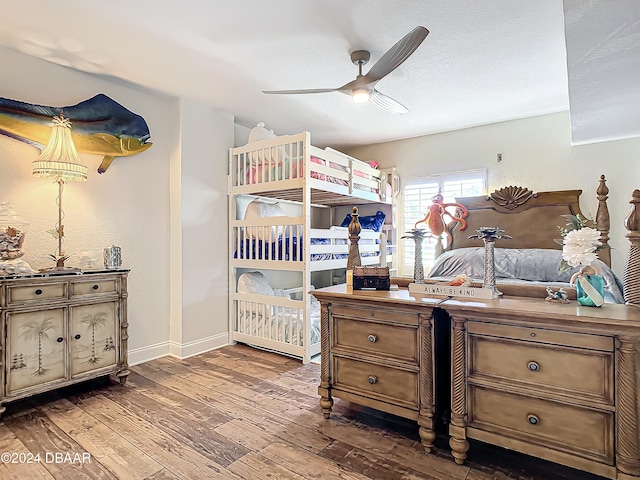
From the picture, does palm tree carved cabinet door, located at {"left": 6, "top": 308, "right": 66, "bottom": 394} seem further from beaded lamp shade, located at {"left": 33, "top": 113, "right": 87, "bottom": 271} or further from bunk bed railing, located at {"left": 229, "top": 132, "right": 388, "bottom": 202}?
bunk bed railing, located at {"left": 229, "top": 132, "right": 388, "bottom": 202}

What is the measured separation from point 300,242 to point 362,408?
156cm

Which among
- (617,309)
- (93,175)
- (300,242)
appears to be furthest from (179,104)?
(617,309)

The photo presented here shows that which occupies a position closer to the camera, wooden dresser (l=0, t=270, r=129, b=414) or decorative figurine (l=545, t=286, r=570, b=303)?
decorative figurine (l=545, t=286, r=570, b=303)

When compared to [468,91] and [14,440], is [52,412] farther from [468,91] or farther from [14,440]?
[468,91]

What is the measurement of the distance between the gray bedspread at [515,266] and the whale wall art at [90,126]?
326 cm

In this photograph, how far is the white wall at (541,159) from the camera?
3611mm

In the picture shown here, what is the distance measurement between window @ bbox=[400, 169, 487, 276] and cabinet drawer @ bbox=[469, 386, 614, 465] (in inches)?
119

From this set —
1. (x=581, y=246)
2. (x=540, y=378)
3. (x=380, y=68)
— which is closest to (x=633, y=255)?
(x=581, y=246)

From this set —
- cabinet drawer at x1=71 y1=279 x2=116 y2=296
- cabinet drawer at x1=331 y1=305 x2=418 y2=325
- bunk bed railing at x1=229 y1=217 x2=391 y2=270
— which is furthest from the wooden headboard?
cabinet drawer at x1=71 y1=279 x2=116 y2=296

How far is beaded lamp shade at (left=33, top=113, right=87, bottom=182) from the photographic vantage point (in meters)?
2.43

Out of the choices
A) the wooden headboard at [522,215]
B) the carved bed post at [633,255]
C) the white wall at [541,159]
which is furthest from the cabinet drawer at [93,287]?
the white wall at [541,159]

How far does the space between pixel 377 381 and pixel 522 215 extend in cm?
310

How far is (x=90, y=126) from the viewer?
114 inches

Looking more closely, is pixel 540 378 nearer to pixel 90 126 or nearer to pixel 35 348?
pixel 35 348
